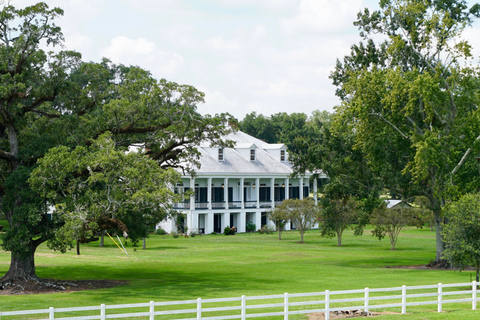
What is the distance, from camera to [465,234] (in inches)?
1014

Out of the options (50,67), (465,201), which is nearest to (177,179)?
(50,67)

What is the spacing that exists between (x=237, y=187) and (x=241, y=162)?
9.80ft

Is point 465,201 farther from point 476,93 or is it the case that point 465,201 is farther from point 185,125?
point 185,125

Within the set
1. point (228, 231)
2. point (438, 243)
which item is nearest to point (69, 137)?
point (438, 243)

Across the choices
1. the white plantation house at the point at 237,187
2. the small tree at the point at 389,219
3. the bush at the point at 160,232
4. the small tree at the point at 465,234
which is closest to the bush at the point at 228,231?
the white plantation house at the point at 237,187

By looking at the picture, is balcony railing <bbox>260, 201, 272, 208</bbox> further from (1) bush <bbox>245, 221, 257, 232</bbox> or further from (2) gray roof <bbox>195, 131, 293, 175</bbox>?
(2) gray roof <bbox>195, 131, 293, 175</bbox>

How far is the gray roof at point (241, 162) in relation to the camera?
67062 mm

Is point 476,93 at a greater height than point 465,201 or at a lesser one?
greater

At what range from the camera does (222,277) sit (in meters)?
31.7

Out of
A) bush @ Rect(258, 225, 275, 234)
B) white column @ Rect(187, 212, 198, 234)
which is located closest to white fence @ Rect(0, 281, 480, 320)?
white column @ Rect(187, 212, 198, 234)

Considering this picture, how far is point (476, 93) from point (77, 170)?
23.2 m

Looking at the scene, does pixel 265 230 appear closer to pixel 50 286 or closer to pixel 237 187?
pixel 237 187

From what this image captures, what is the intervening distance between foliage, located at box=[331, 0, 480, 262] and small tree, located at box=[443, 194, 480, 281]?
7.87 meters

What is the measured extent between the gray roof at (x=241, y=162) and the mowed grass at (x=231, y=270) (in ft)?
40.1
